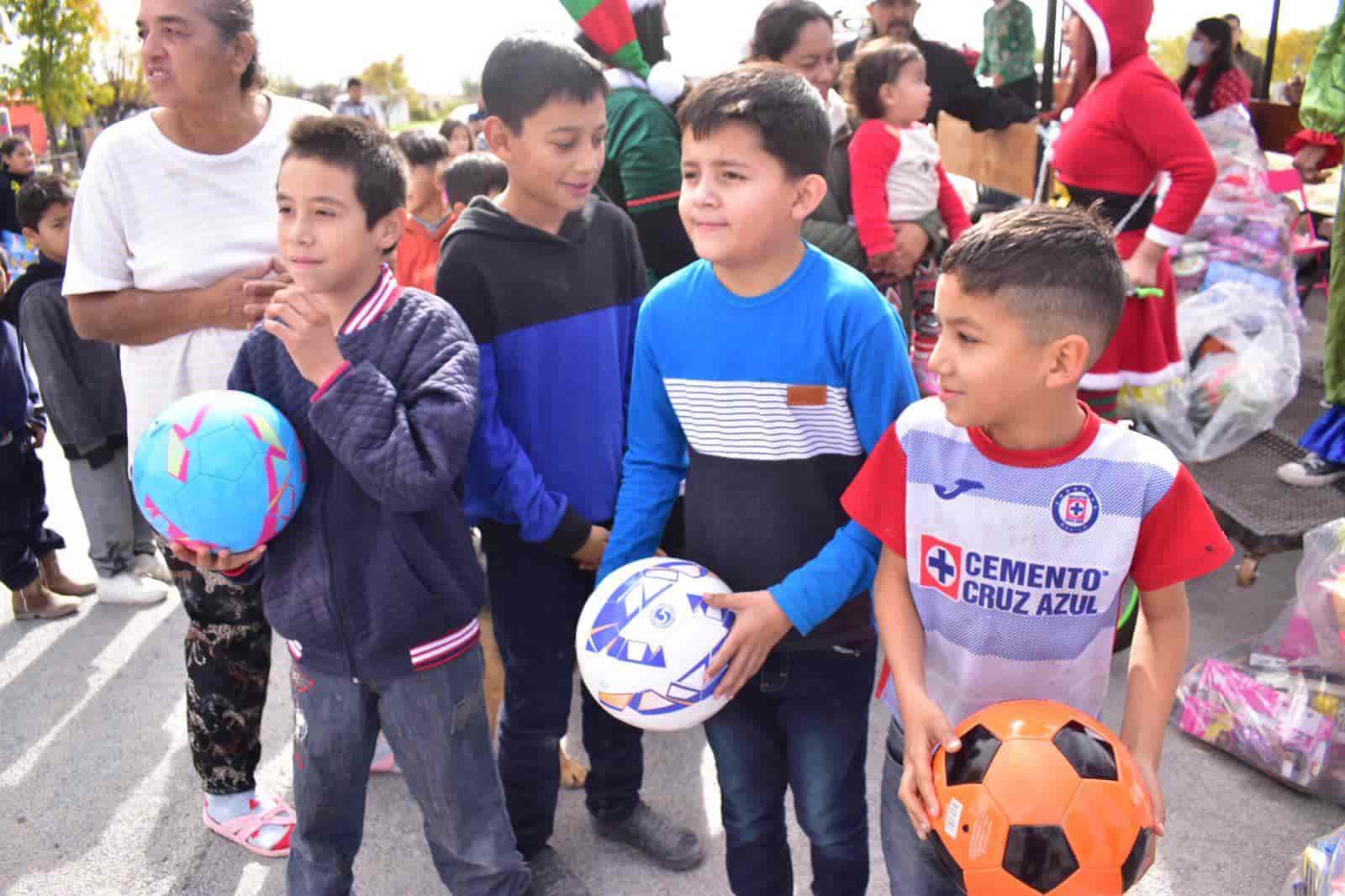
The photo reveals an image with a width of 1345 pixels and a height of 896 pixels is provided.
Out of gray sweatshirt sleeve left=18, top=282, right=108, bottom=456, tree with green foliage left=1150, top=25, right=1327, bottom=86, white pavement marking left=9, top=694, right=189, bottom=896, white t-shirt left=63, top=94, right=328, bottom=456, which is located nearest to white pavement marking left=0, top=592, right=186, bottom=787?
white pavement marking left=9, top=694, right=189, bottom=896

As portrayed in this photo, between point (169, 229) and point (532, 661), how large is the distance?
52.8 inches

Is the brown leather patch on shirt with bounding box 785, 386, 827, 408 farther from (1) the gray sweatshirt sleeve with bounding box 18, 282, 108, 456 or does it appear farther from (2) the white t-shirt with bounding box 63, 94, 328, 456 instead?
(1) the gray sweatshirt sleeve with bounding box 18, 282, 108, 456

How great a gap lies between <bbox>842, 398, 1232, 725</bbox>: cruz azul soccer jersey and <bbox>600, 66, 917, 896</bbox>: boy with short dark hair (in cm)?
16

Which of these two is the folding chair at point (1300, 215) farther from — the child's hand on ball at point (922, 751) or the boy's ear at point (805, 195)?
the child's hand on ball at point (922, 751)

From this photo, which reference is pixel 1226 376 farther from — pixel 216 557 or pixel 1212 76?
pixel 216 557

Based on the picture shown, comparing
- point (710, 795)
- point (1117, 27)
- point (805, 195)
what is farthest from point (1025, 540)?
point (1117, 27)

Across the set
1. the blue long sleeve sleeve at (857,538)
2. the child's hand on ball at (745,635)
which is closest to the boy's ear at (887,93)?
the blue long sleeve sleeve at (857,538)

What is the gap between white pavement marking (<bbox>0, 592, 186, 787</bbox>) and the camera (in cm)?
325

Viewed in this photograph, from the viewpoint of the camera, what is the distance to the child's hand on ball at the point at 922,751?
1.56 metres

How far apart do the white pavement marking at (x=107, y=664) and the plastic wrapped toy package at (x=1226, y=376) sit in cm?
405

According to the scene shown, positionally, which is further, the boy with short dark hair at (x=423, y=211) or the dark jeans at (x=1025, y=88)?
the dark jeans at (x=1025, y=88)

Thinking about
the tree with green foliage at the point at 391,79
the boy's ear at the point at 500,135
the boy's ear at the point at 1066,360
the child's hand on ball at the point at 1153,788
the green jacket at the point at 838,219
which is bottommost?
the tree with green foliage at the point at 391,79

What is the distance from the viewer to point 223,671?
260cm

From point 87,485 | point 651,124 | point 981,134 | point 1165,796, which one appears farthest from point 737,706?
point 981,134
